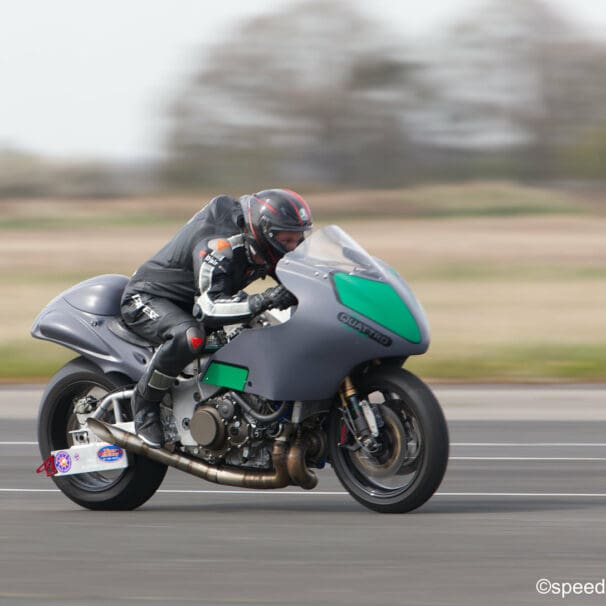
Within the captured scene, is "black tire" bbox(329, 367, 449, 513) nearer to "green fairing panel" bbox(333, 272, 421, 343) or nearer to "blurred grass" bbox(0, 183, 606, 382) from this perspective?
"green fairing panel" bbox(333, 272, 421, 343)

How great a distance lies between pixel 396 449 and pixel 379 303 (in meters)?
0.74

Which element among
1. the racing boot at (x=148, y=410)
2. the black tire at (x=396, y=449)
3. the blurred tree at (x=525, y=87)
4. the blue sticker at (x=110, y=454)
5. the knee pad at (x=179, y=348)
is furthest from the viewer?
the blurred tree at (x=525, y=87)

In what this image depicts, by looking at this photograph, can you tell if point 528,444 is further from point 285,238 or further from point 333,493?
point 285,238

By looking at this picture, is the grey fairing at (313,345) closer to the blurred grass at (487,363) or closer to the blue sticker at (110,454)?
the blue sticker at (110,454)

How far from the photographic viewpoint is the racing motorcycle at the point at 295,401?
745 centimetres

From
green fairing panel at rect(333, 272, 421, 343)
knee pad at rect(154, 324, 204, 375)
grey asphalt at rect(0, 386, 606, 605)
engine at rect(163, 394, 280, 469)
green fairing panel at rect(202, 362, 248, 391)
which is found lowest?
grey asphalt at rect(0, 386, 606, 605)

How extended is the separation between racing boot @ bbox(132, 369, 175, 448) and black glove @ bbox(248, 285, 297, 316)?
67cm

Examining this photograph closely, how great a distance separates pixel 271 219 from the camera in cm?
772

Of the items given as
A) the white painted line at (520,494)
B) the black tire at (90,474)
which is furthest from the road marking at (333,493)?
the black tire at (90,474)

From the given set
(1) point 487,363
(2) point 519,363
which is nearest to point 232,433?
(1) point 487,363

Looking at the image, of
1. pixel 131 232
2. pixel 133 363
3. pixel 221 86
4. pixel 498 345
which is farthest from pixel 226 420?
pixel 221 86

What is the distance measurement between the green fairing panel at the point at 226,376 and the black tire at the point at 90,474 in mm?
634

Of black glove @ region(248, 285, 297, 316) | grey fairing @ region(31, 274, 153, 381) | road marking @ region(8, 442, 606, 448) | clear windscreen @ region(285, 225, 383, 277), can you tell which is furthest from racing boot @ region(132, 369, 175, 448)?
road marking @ region(8, 442, 606, 448)

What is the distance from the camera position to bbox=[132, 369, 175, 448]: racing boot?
7963 millimetres
